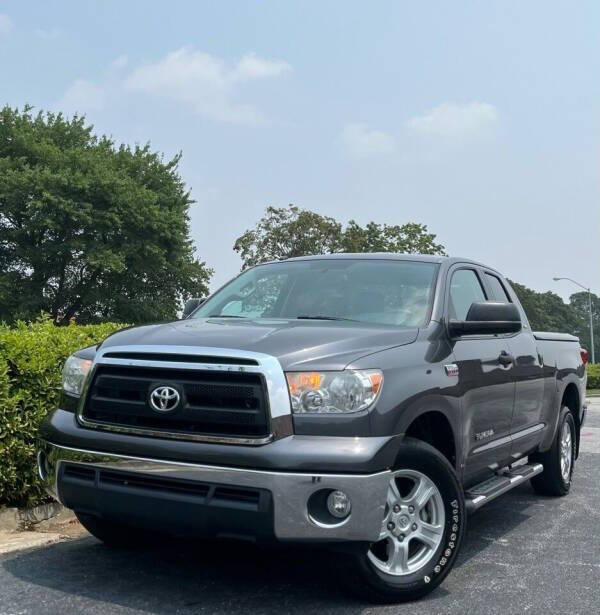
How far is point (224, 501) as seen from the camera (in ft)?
11.8

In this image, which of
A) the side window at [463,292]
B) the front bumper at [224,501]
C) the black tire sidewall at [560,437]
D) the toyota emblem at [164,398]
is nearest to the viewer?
the front bumper at [224,501]

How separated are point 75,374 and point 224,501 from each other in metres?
1.25

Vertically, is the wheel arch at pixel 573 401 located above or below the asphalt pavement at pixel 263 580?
above

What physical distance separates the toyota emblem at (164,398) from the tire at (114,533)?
128cm

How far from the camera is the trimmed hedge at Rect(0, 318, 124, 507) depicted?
543 centimetres

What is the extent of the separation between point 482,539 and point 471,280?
5.96ft

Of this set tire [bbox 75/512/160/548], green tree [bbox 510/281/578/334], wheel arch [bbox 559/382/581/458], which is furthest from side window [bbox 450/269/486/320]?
green tree [bbox 510/281/578/334]

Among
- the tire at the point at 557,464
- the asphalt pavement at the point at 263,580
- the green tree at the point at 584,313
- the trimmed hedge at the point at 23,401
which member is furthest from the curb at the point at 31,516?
the green tree at the point at 584,313

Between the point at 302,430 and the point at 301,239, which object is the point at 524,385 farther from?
the point at 301,239

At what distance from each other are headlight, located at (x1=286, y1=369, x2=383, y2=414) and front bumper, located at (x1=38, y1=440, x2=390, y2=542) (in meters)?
0.31

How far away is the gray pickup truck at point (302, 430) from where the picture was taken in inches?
141

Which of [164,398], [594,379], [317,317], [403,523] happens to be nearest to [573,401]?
[317,317]

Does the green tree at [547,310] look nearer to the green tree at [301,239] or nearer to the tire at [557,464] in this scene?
the green tree at [301,239]

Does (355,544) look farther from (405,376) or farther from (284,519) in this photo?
(405,376)
